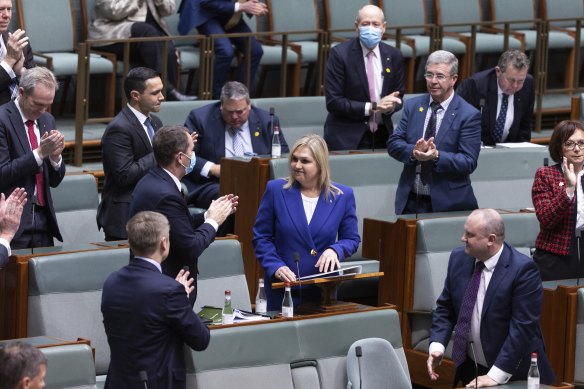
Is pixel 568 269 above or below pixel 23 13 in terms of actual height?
below

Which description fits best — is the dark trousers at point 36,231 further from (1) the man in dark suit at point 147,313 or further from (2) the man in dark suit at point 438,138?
(2) the man in dark suit at point 438,138

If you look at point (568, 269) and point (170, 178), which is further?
point (568, 269)

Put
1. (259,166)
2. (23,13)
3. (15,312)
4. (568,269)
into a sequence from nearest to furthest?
(15,312) < (568,269) < (259,166) < (23,13)

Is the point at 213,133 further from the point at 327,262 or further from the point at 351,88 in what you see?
the point at 327,262

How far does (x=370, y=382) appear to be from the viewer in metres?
4.29

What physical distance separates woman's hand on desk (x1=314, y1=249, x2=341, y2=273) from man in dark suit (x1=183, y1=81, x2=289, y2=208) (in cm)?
122

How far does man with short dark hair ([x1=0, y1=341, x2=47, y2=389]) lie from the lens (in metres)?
2.98

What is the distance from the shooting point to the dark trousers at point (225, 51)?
22.2 feet

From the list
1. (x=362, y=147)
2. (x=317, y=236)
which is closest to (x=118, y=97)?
(x=362, y=147)

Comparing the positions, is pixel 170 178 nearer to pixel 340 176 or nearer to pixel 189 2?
pixel 340 176

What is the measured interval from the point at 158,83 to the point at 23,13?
2.06 meters

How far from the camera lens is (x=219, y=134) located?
5.67 m

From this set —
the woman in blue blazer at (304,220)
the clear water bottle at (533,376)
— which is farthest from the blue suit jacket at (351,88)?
the clear water bottle at (533,376)

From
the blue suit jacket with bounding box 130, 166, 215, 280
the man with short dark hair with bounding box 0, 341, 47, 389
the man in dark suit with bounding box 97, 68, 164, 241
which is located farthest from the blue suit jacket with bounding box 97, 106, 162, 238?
the man with short dark hair with bounding box 0, 341, 47, 389
